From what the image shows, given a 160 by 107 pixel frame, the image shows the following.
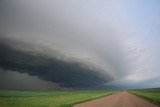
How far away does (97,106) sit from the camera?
22844 mm

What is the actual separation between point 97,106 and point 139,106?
3.69m

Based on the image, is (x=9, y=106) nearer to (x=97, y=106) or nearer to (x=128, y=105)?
(x=97, y=106)

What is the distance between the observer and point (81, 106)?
2333cm

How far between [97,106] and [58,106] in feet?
11.6

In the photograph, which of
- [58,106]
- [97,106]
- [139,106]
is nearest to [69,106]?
[58,106]

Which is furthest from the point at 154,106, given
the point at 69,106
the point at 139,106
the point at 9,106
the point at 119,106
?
the point at 9,106

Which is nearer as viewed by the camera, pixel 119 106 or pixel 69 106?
pixel 119 106

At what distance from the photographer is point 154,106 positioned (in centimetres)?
2348

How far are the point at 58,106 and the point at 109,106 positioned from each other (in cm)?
464

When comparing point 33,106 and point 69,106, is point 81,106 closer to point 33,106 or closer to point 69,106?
point 69,106

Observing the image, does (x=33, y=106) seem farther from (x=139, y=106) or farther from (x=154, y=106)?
(x=154, y=106)

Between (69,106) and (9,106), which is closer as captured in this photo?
(9,106)

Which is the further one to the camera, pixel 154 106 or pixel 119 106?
pixel 154 106

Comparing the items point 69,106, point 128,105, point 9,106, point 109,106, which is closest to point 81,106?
point 69,106
